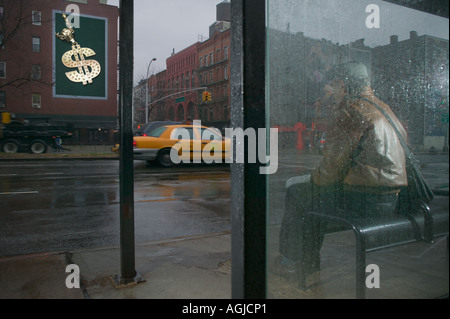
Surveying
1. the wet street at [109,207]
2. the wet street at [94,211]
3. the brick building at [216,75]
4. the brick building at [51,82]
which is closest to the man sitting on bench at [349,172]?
the wet street at [109,207]

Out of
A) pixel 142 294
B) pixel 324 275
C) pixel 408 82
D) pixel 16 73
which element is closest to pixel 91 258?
pixel 142 294

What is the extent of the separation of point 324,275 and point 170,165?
11874 mm

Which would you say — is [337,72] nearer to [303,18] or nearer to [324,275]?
[303,18]

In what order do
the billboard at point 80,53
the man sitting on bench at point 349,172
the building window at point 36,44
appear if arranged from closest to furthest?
the man sitting on bench at point 349,172
the billboard at point 80,53
the building window at point 36,44

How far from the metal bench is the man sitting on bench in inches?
2.7

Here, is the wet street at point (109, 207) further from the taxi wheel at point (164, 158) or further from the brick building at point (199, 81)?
the brick building at point (199, 81)

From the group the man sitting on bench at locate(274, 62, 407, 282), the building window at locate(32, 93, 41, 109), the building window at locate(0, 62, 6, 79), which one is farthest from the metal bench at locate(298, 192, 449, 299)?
the building window at locate(32, 93, 41, 109)

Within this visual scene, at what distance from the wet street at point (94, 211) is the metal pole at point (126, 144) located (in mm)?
1597

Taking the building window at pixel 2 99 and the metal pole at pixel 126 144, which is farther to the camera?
the building window at pixel 2 99

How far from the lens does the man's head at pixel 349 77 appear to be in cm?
261

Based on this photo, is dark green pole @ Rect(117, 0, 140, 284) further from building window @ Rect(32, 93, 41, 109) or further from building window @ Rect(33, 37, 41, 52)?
building window @ Rect(32, 93, 41, 109)

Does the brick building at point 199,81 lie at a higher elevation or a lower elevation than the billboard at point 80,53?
higher
